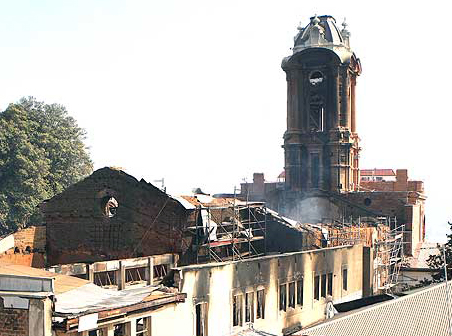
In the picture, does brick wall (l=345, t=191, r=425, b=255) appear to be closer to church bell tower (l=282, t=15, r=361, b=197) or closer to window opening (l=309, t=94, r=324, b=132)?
church bell tower (l=282, t=15, r=361, b=197)

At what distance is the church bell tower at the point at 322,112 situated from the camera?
5288 centimetres

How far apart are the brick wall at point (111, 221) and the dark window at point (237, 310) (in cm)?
378

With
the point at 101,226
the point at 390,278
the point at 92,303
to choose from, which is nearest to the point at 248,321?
the point at 101,226

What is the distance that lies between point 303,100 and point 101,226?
94.5ft

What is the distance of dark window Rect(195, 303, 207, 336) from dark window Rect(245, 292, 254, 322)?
10.2ft

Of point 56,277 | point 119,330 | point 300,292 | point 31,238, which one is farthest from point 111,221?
point 56,277

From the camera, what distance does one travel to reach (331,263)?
33.5m

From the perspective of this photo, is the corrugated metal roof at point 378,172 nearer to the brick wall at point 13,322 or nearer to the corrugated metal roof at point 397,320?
the corrugated metal roof at point 397,320

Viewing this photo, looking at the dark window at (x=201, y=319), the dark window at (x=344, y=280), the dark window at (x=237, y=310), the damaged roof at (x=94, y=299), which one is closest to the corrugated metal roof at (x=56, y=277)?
the damaged roof at (x=94, y=299)

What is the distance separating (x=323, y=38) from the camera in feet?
177

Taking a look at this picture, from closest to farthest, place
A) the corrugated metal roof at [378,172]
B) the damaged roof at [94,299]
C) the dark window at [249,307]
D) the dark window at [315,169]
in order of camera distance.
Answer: the damaged roof at [94,299], the dark window at [249,307], the dark window at [315,169], the corrugated metal roof at [378,172]

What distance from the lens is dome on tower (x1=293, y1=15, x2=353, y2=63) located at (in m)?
53.3

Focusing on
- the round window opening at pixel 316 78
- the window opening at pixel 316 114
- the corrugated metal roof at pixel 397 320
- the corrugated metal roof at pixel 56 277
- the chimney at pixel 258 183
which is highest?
the round window opening at pixel 316 78

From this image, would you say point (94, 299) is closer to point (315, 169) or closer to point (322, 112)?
point (315, 169)
